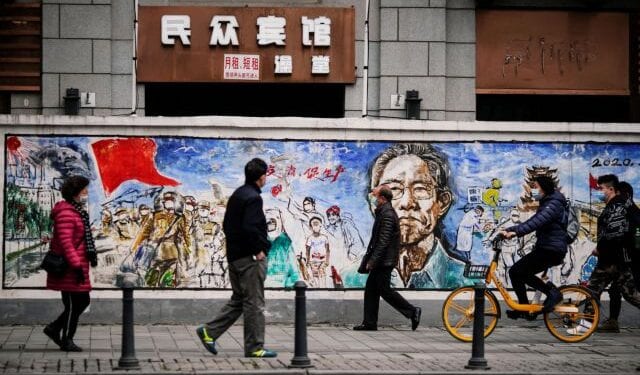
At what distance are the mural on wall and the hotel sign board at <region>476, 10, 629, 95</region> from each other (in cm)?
213

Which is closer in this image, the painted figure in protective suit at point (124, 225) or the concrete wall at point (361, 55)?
the painted figure in protective suit at point (124, 225)

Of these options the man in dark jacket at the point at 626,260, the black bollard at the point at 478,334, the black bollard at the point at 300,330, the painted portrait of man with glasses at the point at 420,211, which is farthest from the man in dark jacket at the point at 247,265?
the man in dark jacket at the point at 626,260

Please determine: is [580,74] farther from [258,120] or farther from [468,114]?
[258,120]

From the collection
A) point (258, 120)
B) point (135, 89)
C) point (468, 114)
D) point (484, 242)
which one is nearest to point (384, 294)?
point (484, 242)

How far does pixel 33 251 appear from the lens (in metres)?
14.1

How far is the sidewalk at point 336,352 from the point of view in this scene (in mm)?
10289

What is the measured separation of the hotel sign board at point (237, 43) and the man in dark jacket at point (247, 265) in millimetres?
5587

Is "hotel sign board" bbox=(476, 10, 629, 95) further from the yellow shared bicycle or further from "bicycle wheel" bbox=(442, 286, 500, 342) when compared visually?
"bicycle wheel" bbox=(442, 286, 500, 342)

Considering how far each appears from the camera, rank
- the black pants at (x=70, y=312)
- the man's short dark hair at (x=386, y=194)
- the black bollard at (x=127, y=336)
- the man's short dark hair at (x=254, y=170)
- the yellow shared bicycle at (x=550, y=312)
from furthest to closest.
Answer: the man's short dark hair at (x=386, y=194) → the yellow shared bicycle at (x=550, y=312) → the black pants at (x=70, y=312) → the man's short dark hair at (x=254, y=170) → the black bollard at (x=127, y=336)

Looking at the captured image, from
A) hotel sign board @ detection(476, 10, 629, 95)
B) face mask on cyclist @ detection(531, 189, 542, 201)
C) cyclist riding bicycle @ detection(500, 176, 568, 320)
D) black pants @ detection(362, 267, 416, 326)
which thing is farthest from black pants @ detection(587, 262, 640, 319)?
hotel sign board @ detection(476, 10, 629, 95)

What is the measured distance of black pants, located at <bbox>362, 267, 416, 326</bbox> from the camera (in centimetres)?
1387

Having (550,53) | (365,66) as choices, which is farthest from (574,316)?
(365,66)

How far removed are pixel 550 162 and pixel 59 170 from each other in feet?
21.9

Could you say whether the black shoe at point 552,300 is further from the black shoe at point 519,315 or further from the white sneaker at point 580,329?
the white sneaker at point 580,329
